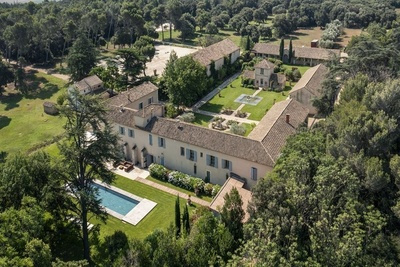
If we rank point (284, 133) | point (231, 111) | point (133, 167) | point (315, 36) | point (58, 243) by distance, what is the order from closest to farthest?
point (58, 243) < point (284, 133) < point (133, 167) < point (231, 111) < point (315, 36)

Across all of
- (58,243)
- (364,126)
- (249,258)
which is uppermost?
(364,126)

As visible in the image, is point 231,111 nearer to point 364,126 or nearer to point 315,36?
point 364,126

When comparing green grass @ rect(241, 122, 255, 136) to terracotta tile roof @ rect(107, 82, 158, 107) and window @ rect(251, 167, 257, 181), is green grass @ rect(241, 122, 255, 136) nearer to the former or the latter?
window @ rect(251, 167, 257, 181)

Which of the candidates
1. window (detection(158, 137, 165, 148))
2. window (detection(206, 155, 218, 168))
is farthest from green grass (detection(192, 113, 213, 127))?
window (detection(206, 155, 218, 168))

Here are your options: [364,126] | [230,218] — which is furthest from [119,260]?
[364,126]

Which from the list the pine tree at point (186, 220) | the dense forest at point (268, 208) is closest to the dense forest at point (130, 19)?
the dense forest at point (268, 208)

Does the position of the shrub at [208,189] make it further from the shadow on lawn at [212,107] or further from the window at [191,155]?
the shadow on lawn at [212,107]

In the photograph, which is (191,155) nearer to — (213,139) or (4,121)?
(213,139)
